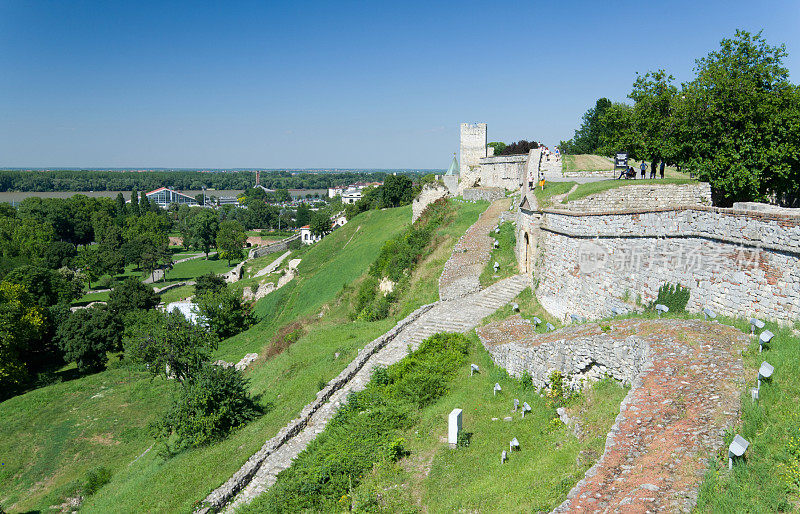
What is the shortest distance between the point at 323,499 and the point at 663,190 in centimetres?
1352

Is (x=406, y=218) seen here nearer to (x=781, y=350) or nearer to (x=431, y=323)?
(x=431, y=323)

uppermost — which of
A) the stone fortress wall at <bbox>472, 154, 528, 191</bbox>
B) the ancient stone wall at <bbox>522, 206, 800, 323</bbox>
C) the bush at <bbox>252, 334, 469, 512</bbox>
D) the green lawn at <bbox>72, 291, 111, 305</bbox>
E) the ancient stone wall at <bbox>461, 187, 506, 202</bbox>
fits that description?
the stone fortress wall at <bbox>472, 154, 528, 191</bbox>

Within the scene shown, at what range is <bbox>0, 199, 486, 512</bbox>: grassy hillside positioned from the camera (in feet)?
45.1

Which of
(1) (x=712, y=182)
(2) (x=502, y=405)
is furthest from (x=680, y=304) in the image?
(1) (x=712, y=182)

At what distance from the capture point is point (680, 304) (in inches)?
486

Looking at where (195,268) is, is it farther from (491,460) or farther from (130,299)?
(491,460)

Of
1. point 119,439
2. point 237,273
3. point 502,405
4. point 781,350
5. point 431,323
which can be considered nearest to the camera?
point 781,350

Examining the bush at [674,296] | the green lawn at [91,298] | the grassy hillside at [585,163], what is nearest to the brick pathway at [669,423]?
the bush at [674,296]

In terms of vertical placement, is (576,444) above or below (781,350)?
below

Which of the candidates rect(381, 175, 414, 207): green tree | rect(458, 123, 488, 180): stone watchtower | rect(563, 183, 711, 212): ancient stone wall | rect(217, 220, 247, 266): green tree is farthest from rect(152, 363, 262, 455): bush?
rect(217, 220, 247, 266): green tree

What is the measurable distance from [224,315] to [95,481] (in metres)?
17.5

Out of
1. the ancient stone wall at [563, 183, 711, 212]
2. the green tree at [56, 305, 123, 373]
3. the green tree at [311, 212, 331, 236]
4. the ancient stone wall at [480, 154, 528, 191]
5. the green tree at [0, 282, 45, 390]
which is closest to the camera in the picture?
the ancient stone wall at [563, 183, 711, 212]

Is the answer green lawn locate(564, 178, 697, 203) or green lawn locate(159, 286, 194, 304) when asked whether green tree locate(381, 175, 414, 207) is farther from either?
green lawn locate(564, 178, 697, 203)

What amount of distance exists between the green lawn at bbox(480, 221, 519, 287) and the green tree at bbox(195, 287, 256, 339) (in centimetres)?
2034
